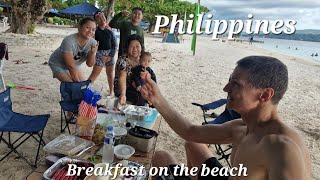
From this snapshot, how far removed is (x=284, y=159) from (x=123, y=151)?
129cm

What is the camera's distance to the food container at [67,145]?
2.05 meters

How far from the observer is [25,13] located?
43.2 feet

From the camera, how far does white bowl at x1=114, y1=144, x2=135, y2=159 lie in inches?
82.7

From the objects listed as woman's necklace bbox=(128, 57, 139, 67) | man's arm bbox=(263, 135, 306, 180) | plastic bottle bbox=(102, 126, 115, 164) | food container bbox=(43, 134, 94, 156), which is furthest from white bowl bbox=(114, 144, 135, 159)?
woman's necklace bbox=(128, 57, 139, 67)

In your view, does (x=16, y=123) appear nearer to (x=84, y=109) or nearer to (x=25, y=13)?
(x=84, y=109)

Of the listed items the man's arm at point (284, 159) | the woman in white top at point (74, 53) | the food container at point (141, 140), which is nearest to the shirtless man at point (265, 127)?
the man's arm at point (284, 159)

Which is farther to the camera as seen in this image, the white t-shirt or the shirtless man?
the white t-shirt

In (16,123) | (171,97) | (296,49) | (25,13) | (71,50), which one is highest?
(25,13)

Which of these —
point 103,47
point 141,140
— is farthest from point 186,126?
point 103,47

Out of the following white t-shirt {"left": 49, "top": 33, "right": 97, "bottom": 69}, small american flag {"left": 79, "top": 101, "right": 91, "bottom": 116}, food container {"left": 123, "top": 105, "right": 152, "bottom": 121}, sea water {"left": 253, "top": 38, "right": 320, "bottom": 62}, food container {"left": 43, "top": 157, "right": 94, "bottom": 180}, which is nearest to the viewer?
food container {"left": 43, "top": 157, "right": 94, "bottom": 180}

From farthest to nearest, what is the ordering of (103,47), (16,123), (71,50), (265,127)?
1. (103,47)
2. (71,50)
3. (16,123)
4. (265,127)

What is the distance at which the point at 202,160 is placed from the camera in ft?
7.89

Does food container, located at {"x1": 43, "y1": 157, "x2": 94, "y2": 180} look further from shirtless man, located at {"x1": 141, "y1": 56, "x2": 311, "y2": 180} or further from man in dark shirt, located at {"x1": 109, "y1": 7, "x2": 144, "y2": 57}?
man in dark shirt, located at {"x1": 109, "y1": 7, "x2": 144, "y2": 57}

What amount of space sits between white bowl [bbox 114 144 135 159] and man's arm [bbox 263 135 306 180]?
1119 mm
